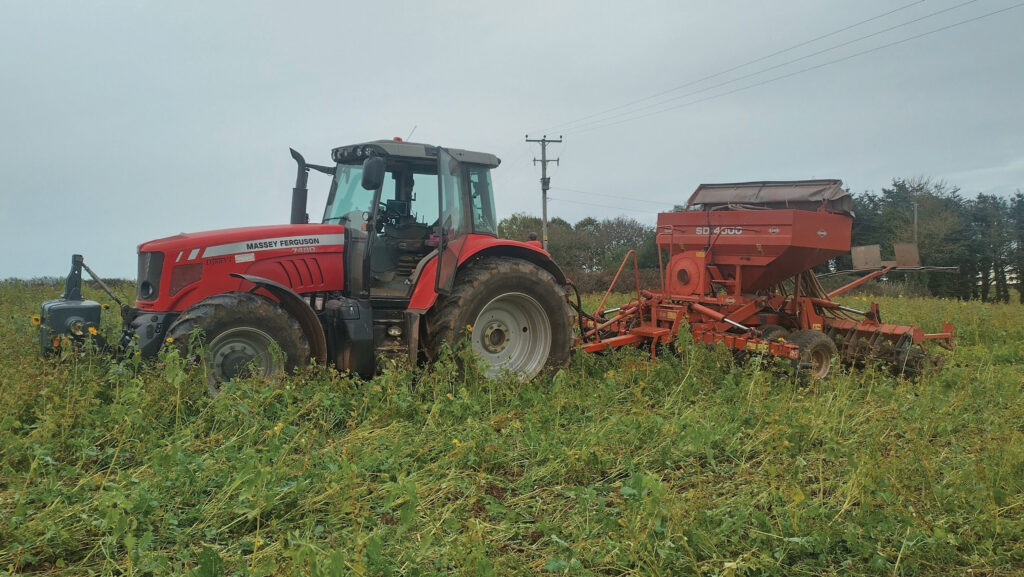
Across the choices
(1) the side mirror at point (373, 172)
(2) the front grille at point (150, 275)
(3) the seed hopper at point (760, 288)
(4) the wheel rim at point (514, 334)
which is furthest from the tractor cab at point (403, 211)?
(3) the seed hopper at point (760, 288)

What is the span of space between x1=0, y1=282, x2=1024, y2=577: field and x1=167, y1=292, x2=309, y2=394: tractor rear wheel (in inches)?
10.2

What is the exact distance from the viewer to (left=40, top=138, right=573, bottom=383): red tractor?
5430 millimetres

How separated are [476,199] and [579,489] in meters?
3.63

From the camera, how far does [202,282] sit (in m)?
5.74

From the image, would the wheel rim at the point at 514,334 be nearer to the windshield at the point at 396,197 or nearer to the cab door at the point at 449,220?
the cab door at the point at 449,220

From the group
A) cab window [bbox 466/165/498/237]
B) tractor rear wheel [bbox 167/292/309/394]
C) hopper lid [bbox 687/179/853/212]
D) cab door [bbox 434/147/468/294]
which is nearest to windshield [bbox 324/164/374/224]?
cab door [bbox 434/147/468/294]

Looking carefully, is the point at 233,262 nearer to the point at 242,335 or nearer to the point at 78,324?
the point at 242,335

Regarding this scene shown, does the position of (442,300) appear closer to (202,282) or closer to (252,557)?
(202,282)

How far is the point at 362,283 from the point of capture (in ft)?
20.6

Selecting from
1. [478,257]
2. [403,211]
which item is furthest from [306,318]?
[478,257]

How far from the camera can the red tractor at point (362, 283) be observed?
5.43 metres

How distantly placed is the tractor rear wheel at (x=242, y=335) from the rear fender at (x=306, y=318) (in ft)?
0.36

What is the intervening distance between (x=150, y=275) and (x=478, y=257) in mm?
2751

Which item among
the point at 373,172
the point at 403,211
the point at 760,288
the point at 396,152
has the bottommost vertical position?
the point at 760,288
